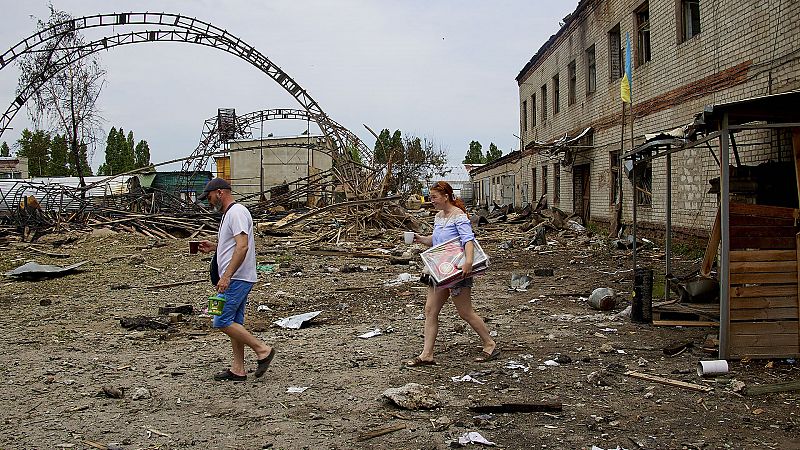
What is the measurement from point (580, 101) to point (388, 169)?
6.84 meters

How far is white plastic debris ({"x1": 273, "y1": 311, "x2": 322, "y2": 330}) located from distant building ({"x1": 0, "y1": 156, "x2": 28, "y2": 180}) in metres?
48.0

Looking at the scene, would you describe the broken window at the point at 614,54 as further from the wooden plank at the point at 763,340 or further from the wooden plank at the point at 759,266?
the wooden plank at the point at 763,340

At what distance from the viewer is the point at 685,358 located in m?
6.60

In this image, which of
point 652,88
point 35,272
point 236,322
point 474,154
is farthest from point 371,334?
point 474,154

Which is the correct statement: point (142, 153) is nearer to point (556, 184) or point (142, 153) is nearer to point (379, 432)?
point (556, 184)

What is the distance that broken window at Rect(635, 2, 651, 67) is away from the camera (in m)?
17.4

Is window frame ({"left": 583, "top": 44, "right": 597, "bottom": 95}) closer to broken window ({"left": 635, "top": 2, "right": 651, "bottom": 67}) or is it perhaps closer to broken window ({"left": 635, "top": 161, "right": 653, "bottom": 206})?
broken window ({"left": 635, "top": 2, "right": 651, "bottom": 67})

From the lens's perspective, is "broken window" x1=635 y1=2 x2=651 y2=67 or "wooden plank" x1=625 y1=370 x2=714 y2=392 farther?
"broken window" x1=635 y1=2 x2=651 y2=67

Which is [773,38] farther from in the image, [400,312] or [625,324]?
[400,312]

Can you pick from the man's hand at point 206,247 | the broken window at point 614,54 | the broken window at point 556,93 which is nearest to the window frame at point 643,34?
the broken window at point 614,54

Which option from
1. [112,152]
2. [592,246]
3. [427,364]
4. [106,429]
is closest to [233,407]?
[106,429]

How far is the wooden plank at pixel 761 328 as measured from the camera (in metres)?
6.44

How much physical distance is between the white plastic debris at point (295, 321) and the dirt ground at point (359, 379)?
20 centimetres

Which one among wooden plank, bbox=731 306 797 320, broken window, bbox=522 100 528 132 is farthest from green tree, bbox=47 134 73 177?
wooden plank, bbox=731 306 797 320
